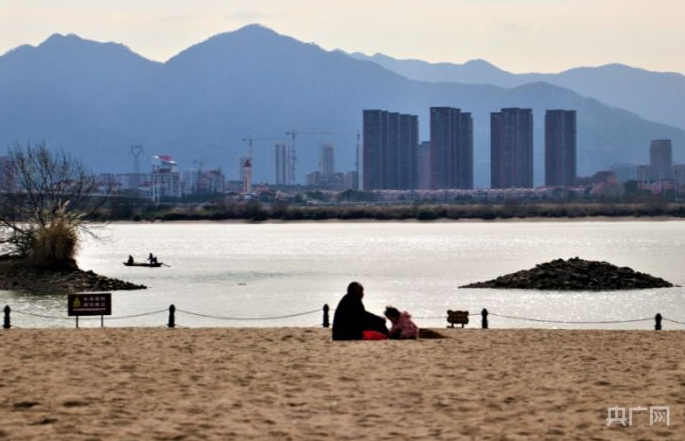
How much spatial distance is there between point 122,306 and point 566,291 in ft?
70.1

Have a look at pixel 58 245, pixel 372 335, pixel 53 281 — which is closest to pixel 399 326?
pixel 372 335

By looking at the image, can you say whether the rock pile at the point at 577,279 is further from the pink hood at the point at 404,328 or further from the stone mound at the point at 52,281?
the pink hood at the point at 404,328

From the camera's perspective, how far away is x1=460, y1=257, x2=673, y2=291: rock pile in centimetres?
5522

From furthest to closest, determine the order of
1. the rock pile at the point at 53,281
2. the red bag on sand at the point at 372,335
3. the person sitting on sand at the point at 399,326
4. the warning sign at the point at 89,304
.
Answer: the rock pile at the point at 53,281 < the warning sign at the point at 89,304 < the person sitting on sand at the point at 399,326 < the red bag on sand at the point at 372,335

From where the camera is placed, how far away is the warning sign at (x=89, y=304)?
93.8ft

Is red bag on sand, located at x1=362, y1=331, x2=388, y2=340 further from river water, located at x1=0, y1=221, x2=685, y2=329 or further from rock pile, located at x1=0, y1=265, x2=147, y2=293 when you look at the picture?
rock pile, located at x1=0, y1=265, x2=147, y2=293

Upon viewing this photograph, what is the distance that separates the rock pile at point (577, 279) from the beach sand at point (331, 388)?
106 ft

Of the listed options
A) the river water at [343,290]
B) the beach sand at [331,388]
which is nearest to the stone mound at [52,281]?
the river water at [343,290]

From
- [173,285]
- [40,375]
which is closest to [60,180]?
[173,285]

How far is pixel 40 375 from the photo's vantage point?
16828mm

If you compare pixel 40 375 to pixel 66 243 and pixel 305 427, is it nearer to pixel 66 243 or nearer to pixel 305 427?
pixel 305 427

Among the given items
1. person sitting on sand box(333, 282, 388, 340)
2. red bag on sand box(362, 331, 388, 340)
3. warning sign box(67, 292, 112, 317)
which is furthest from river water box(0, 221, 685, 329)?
red bag on sand box(362, 331, 388, 340)

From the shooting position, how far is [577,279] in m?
55.5

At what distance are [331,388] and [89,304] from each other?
14.4 metres
